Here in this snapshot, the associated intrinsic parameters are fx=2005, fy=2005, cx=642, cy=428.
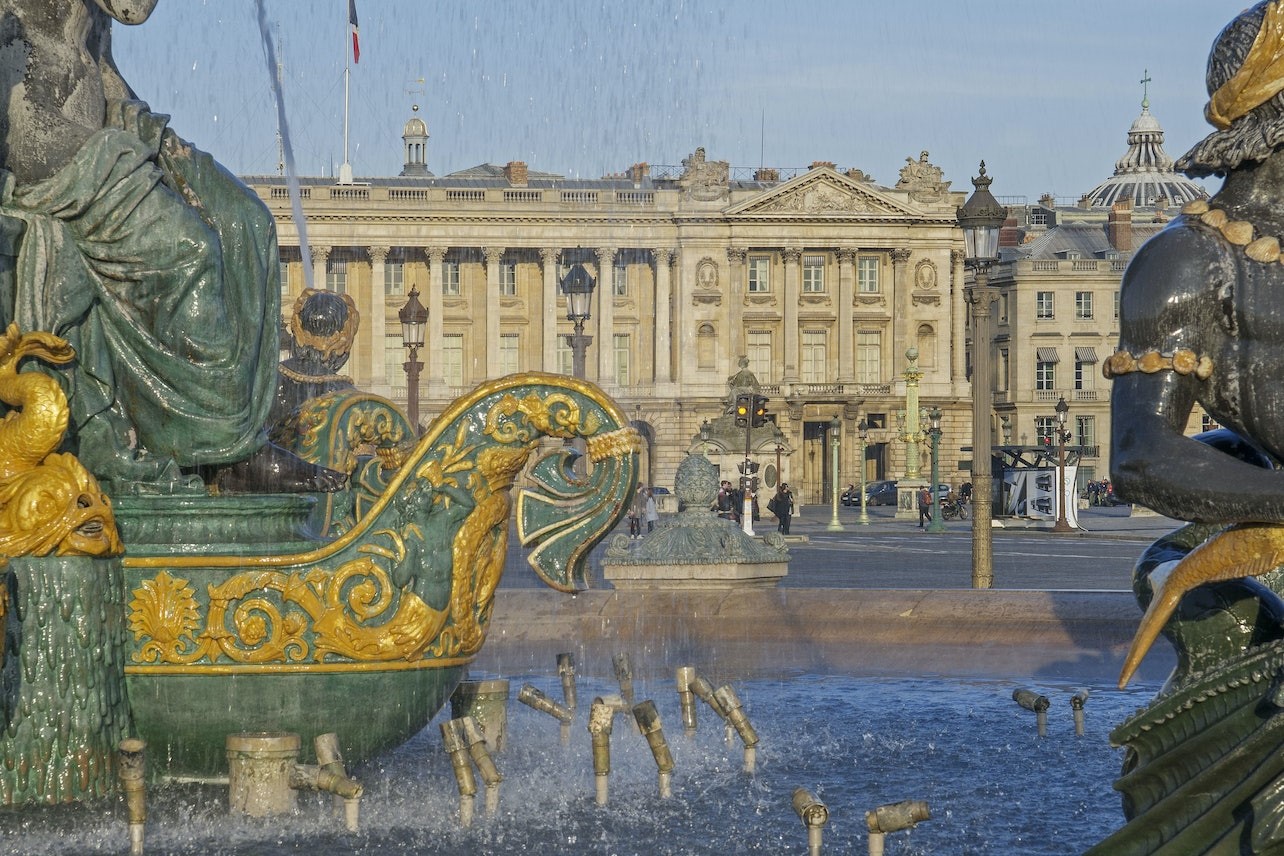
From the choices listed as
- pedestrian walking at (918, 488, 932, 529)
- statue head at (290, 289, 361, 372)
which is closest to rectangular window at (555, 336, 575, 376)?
pedestrian walking at (918, 488, 932, 529)

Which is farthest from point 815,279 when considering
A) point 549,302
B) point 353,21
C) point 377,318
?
point 353,21

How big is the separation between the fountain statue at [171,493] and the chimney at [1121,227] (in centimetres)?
8432

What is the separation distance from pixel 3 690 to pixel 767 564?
494 cm

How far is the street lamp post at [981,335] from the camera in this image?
1198 centimetres

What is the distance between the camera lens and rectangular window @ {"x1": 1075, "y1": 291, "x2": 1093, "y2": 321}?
82.3 meters

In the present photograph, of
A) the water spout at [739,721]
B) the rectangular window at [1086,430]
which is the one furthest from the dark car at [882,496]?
the water spout at [739,721]

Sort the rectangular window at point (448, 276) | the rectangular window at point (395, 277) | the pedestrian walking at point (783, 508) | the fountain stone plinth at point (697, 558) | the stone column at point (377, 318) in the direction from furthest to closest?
the rectangular window at point (448, 276)
the rectangular window at point (395, 277)
the stone column at point (377, 318)
the pedestrian walking at point (783, 508)
the fountain stone plinth at point (697, 558)

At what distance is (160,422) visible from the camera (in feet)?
14.7

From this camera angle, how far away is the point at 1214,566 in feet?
7.52

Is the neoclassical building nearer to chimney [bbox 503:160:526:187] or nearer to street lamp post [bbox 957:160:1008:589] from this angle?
chimney [bbox 503:160:526:187]

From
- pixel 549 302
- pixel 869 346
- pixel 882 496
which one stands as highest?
pixel 549 302

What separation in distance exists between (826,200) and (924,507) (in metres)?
38.3

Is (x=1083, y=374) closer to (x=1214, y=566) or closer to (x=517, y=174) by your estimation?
(x=517, y=174)

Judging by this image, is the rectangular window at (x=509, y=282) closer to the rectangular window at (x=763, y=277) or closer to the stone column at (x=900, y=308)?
the rectangular window at (x=763, y=277)
